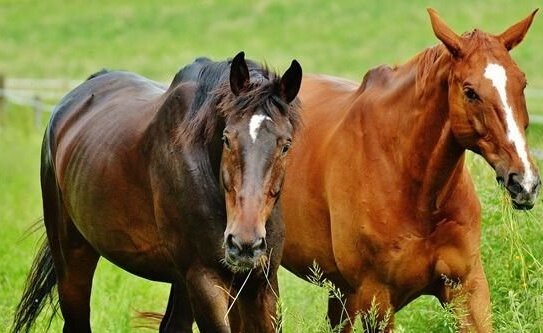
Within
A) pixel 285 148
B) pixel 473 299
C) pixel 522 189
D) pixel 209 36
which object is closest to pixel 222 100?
pixel 285 148

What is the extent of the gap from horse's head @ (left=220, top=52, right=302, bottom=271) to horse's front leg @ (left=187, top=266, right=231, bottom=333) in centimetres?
36

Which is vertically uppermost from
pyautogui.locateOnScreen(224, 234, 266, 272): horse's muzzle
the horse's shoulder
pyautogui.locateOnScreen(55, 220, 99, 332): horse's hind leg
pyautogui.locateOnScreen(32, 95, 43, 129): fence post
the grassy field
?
the horse's shoulder

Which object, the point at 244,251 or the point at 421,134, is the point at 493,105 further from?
the point at 244,251

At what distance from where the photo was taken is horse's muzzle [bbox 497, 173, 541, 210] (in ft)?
19.1

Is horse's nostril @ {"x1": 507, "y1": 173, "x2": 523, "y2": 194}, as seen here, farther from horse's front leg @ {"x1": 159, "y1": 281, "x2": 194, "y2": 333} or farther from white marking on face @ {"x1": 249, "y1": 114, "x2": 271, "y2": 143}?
horse's front leg @ {"x1": 159, "y1": 281, "x2": 194, "y2": 333}

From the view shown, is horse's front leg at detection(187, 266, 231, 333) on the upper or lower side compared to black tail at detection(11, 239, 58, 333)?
upper

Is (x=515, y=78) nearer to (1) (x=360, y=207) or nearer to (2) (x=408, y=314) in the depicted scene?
(1) (x=360, y=207)

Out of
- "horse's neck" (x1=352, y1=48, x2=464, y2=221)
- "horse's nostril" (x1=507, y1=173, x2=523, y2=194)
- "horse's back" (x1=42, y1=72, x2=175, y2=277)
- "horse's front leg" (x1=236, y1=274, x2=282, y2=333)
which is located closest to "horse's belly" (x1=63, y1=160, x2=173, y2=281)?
"horse's back" (x1=42, y1=72, x2=175, y2=277)

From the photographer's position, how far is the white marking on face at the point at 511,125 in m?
5.84

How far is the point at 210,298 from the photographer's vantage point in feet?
19.8

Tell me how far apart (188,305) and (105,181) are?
898mm

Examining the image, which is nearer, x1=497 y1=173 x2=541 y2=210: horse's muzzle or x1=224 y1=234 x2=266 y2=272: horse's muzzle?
x1=224 y1=234 x2=266 y2=272: horse's muzzle

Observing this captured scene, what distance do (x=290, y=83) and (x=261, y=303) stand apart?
3.59 feet

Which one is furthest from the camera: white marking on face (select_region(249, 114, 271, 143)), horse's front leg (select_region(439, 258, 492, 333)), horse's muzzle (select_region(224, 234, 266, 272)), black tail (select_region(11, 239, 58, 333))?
black tail (select_region(11, 239, 58, 333))
